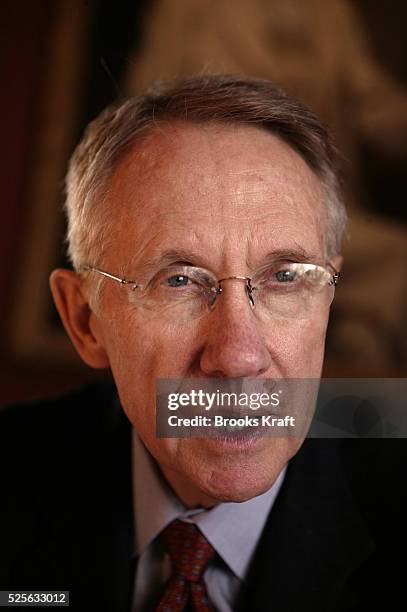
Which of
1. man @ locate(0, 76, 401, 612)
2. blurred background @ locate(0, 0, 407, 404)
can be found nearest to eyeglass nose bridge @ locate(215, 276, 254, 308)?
man @ locate(0, 76, 401, 612)

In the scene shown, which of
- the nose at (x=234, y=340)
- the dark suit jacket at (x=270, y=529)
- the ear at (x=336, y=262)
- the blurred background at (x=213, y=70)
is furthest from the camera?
the blurred background at (x=213, y=70)

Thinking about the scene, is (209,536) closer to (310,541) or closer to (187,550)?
(187,550)

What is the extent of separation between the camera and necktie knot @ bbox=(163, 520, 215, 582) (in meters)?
0.91

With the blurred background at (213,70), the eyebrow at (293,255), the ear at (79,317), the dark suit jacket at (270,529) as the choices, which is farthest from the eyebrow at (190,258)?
the blurred background at (213,70)

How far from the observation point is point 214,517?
0.94 m

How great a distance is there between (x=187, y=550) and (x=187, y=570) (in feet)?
0.09

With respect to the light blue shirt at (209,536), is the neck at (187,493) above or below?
above

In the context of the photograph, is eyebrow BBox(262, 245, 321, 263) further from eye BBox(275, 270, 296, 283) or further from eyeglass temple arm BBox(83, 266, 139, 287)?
eyeglass temple arm BBox(83, 266, 139, 287)

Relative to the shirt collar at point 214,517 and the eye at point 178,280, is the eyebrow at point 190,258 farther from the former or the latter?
the shirt collar at point 214,517

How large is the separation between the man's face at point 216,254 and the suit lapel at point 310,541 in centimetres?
12

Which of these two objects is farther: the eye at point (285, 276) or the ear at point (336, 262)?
the ear at point (336, 262)

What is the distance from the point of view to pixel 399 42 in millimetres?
1782

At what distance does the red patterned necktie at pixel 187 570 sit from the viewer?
0.90 meters

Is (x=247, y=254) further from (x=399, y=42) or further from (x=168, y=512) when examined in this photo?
(x=399, y=42)
